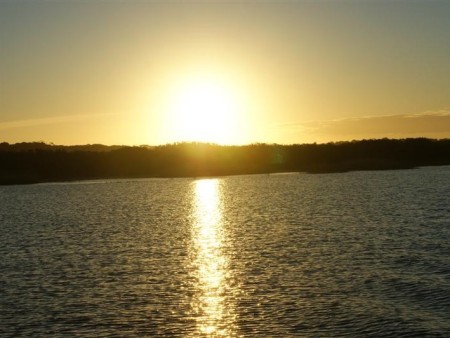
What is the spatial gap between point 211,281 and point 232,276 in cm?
161

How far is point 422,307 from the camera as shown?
2836cm

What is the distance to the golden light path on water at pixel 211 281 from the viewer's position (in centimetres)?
2669

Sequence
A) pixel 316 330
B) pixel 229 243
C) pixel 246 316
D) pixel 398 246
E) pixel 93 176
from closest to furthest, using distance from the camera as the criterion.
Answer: pixel 316 330 → pixel 246 316 → pixel 398 246 → pixel 229 243 → pixel 93 176

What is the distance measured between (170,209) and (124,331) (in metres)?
65.1

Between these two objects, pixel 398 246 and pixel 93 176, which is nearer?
pixel 398 246

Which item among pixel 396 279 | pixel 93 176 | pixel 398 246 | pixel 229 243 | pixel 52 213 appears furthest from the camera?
pixel 93 176

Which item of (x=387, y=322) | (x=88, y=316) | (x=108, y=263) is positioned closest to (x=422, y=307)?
(x=387, y=322)

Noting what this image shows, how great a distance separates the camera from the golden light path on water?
26688 mm

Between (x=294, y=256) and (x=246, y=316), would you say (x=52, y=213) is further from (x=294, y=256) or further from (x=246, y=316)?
(x=246, y=316)

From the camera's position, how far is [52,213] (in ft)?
273

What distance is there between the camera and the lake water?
26766 millimetres

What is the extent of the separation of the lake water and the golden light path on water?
0.09m

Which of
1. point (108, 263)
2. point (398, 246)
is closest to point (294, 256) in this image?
point (398, 246)

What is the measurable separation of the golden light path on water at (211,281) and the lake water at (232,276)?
0.09 meters
